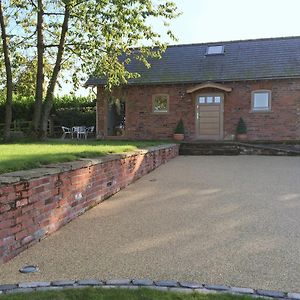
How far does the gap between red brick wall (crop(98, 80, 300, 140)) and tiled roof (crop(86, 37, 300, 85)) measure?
0.49m

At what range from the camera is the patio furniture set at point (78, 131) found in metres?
25.1

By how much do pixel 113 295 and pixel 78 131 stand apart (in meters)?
22.0

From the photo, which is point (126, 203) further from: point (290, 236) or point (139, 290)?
point (139, 290)

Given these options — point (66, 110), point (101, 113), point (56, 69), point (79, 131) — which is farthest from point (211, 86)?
point (66, 110)

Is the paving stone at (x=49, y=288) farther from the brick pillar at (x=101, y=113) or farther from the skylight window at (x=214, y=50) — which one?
the skylight window at (x=214, y=50)

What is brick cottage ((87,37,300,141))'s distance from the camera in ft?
67.9

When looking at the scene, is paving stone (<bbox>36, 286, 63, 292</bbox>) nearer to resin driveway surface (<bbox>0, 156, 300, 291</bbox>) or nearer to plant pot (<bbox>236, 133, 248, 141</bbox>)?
resin driveway surface (<bbox>0, 156, 300, 291</bbox>)

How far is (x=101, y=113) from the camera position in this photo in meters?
23.6

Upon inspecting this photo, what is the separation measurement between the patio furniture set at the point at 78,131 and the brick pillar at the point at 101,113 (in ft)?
5.36

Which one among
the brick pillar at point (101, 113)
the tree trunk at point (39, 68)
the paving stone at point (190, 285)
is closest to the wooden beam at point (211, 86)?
the brick pillar at point (101, 113)

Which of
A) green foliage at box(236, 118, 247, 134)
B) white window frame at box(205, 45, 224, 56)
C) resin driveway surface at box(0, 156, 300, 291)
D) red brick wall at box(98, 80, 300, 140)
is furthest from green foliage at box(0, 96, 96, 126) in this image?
resin driveway surface at box(0, 156, 300, 291)

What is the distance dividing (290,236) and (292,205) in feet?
6.45

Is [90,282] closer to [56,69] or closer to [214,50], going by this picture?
[56,69]

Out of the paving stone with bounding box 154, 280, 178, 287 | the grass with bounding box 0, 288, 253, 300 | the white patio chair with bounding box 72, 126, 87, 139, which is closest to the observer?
the grass with bounding box 0, 288, 253, 300
